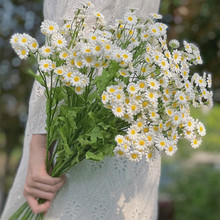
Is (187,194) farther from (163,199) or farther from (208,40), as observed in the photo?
(208,40)

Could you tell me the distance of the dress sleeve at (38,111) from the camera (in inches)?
58.8

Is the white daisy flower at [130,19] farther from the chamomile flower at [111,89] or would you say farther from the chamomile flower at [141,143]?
the chamomile flower at [141,143]

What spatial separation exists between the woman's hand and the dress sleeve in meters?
0.04

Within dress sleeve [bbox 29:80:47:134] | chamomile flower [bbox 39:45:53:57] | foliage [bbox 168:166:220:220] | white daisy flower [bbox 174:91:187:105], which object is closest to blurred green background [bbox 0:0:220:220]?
foliage [bbox 168:166:220:220]

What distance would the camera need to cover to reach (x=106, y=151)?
1311 millimetres

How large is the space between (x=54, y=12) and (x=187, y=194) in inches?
140

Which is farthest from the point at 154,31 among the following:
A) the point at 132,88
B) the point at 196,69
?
the point at 196,69

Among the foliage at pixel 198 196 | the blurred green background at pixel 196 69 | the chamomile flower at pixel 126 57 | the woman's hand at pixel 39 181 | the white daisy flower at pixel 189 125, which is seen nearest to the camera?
the chamomile flower at pixel 126 57

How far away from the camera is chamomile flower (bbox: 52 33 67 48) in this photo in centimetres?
125

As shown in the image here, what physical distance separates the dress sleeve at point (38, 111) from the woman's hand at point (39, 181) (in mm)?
37

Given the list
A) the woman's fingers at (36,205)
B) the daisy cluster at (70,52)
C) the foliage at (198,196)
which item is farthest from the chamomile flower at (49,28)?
the foliage at (198,196)

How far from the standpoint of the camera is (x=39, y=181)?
1.42 m

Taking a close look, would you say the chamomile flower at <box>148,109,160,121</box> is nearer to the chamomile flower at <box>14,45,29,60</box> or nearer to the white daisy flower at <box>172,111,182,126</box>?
the white daisy flower at <box>172,111,182,126</box>

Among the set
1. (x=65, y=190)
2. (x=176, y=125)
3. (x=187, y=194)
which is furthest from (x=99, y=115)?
(x=187, y=194)
